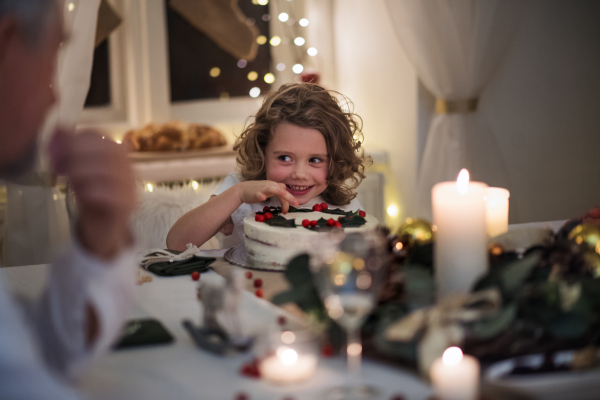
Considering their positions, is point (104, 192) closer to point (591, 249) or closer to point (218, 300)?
point (218, 300)

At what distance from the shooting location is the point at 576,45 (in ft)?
8.97

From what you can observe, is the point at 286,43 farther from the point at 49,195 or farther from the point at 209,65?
the point at 49,195

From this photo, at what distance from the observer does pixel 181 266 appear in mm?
1150

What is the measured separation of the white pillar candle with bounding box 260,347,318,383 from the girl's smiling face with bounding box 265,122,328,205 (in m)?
0.96

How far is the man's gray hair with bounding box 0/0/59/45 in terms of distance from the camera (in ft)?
1.94

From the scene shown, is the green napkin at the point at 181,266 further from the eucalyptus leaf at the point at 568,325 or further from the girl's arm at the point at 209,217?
the eucalyptus leaf at the point at 568,325

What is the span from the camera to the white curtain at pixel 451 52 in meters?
2.62

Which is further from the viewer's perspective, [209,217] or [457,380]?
[209,217]

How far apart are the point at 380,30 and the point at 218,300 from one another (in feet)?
8.40

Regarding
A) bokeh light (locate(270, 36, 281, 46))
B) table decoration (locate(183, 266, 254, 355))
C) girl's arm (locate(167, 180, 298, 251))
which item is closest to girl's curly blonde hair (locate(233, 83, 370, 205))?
girl's arm (locate(167, 180, 298, 251))

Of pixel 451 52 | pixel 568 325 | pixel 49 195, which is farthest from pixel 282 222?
pixel 451 52

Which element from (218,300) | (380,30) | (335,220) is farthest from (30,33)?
(380,30)

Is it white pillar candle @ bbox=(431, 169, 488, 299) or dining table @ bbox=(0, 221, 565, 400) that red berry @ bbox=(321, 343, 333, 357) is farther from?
white pillar candle @ bbox=(431, 169, 488, 299)

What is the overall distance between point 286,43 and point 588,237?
8.95ft
